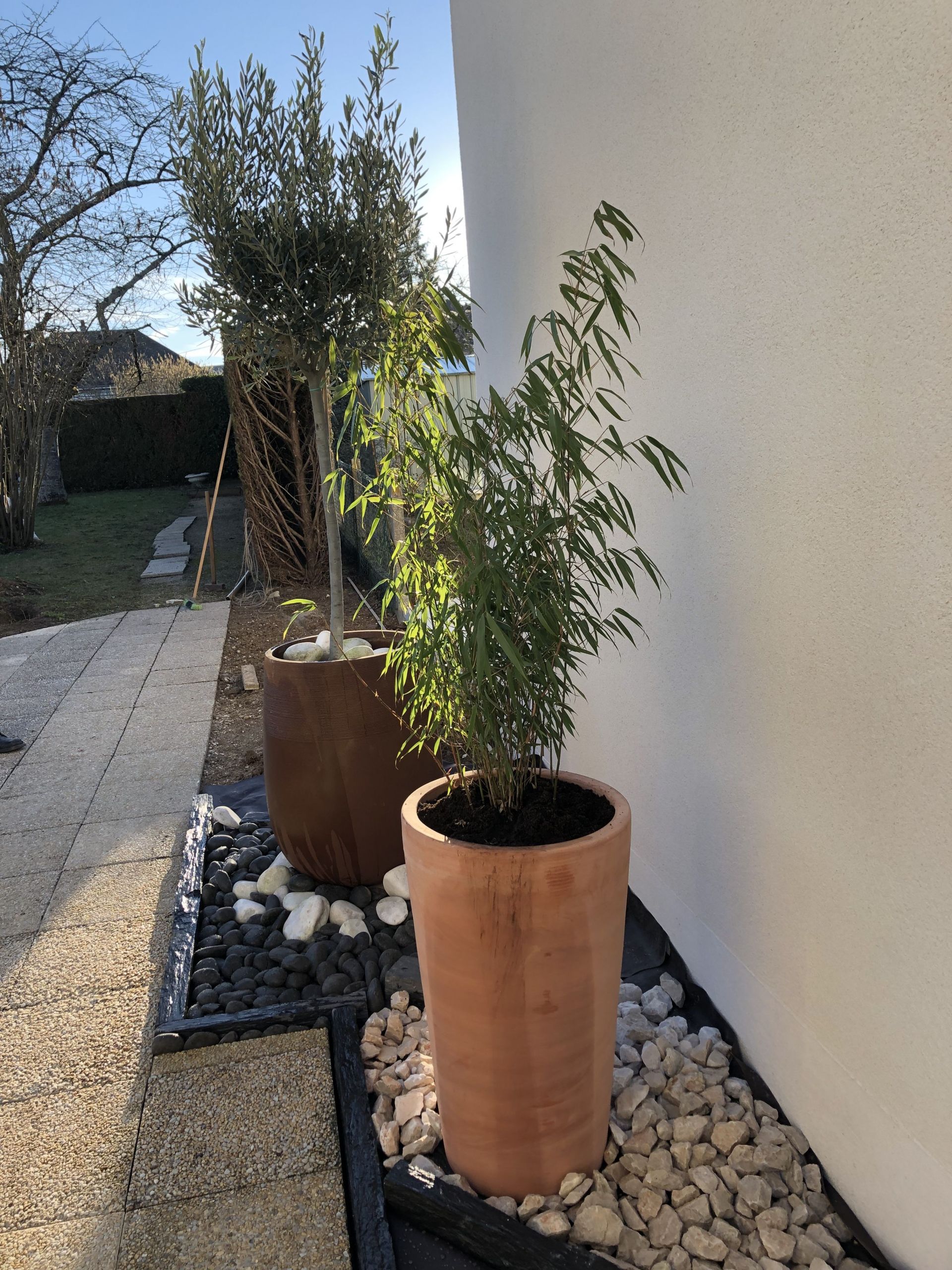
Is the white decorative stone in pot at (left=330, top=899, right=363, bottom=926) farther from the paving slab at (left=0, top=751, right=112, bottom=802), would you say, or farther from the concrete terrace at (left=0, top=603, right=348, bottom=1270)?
the paving slab at (left=0, top=751, right=112, bottom=802)

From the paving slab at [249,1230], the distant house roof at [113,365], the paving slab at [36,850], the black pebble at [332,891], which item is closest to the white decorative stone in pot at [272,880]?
the black pebble at [332,891]

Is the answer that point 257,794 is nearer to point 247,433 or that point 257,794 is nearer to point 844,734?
point 844,734

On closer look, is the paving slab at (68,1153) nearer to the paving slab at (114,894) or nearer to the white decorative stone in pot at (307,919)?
the white decorative stone in pot at (307,919)

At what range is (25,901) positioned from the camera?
273 cm

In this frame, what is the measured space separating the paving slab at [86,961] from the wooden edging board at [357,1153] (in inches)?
24.0

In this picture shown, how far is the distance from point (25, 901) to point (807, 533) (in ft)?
8.19

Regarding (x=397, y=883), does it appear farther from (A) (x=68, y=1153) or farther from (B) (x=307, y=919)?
(A) (x=68, y=1153)

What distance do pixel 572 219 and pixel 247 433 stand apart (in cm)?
543

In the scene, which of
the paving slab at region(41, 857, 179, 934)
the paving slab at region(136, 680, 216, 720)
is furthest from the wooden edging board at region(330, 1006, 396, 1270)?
the paving slab at region(136, 680, 216, 720)

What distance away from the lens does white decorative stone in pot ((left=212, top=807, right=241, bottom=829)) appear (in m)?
3.20

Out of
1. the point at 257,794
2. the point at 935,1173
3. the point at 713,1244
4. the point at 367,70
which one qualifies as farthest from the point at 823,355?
the point at 257,794

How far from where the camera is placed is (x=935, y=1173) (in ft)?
4.21

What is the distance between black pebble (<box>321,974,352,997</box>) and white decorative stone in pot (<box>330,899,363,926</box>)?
10.4 inches

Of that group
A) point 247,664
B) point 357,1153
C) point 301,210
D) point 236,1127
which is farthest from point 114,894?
point 247,664
